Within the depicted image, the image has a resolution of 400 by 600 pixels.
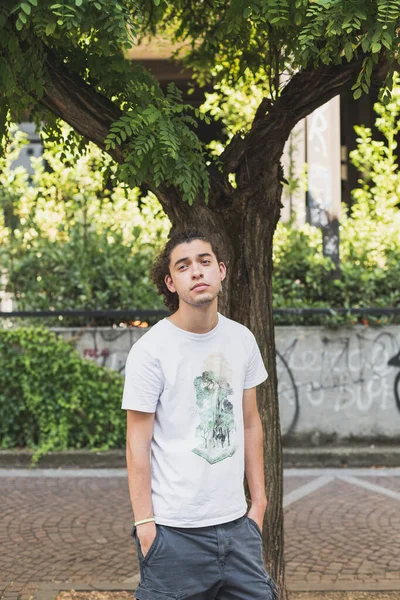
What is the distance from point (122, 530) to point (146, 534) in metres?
3.33

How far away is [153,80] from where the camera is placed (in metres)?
3.94

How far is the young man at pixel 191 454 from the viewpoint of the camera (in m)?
2.59

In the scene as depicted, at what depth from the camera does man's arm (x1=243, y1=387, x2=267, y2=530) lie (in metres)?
2.85

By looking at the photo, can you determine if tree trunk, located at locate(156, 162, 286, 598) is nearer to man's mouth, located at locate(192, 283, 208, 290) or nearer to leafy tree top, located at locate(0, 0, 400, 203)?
leafy tree top, located at locate(0, 0, 400, 203)

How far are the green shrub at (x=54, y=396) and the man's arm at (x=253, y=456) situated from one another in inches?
206

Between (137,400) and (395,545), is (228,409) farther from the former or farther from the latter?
(395,545)

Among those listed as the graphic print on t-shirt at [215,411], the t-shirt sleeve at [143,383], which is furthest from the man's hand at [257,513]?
the t-shirt sleeve at [143,383]

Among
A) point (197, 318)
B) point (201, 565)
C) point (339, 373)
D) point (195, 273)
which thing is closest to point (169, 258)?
point (195, 273)

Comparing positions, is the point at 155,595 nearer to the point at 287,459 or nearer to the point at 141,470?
the point at 141,470

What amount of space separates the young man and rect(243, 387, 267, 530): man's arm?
0.09m

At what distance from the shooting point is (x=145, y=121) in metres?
3.25

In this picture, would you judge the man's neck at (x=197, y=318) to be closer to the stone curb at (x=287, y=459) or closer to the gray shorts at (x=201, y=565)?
the gray shorts at (x=201, y=565)

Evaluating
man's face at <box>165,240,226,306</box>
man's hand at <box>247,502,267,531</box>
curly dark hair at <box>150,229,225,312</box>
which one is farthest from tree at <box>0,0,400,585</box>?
man's hand at <box>247,502,267,531</box>

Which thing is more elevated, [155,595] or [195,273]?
[195,273]
